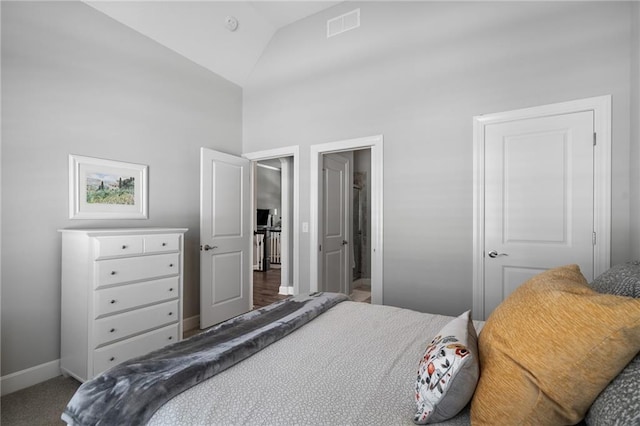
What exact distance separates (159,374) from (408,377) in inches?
34.8

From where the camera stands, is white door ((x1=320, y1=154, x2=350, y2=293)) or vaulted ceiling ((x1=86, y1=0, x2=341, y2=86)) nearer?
vaulted ceiling ((x1=86, y1=0, x2=341, y2=86))

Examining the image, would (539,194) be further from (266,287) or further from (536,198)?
(266,287)

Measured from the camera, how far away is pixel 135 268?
7.97 feet

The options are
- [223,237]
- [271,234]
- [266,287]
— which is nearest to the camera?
[223,237]

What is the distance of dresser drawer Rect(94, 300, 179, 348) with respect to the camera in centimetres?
223

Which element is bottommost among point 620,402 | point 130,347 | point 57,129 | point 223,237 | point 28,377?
point 28,377

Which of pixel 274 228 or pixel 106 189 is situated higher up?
pixel 106 189

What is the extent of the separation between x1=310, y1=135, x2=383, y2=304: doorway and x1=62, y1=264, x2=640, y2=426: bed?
5.58 ft

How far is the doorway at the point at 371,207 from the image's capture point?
10.4 ft

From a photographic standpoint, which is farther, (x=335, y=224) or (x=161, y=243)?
(x=335, y=224)

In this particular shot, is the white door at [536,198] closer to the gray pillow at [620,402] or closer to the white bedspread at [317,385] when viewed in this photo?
the white bedspread at [317,385]

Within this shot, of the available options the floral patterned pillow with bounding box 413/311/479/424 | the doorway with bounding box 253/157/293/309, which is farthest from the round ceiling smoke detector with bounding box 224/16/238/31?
the floral patterned pillow with bounding box 413/311/479/424

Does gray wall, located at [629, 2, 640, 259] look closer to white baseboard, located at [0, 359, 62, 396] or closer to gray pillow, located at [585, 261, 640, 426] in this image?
gray pillow, located at [585, 261, 640, 426]

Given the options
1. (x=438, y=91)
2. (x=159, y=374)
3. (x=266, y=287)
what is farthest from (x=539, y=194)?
(x=266, y=287)
